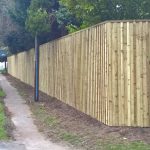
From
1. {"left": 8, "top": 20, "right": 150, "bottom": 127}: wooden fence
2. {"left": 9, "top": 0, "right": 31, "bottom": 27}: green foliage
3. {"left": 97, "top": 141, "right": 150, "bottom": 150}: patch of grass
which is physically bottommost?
{"left": 97, "top": 141, "right": 150, "bottom": 150}: patch of grass

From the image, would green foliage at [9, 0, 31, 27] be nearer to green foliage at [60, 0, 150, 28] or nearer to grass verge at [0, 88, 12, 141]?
grass verge at [0, 88, 12, 141]

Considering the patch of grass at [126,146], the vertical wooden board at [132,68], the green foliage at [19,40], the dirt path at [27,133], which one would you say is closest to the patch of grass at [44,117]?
the dirt path at [27,133]

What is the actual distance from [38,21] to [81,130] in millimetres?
9150

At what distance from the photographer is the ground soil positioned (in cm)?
1107

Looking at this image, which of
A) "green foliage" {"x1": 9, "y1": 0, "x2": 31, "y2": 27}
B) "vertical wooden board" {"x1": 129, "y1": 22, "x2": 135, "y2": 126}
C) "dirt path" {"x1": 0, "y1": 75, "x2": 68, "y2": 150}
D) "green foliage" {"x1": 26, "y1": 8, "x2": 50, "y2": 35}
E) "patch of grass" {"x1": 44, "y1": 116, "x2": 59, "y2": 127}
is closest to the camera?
"dirt path" {"x1": 0, "y1": 75, "x2": 68, "y2": 150}

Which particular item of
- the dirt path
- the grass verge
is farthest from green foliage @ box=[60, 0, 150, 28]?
the grass verge

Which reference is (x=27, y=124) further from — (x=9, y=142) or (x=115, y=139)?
(x=115, y=139)

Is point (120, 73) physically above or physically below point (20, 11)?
below

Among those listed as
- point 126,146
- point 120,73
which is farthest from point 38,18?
point 126,146

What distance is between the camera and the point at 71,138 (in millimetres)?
11641

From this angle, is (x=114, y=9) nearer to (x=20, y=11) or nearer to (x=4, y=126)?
A: (x=4, y=126)

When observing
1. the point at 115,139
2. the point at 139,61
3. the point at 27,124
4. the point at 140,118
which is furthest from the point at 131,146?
the point at 27,124

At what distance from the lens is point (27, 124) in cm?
1448

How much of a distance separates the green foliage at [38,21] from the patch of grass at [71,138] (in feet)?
30.6
